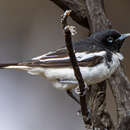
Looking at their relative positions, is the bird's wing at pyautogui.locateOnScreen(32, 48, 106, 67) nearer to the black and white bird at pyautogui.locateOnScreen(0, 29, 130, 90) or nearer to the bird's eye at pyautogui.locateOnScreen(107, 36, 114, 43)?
the black and white bird at pyautogui.locateOnScreen(0, 29, 130, 90)

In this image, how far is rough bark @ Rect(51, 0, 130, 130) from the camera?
162cm

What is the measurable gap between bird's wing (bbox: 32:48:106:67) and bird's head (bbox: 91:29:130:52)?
122 millimetres

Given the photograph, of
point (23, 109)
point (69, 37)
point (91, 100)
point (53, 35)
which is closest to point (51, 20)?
point (53, 35)

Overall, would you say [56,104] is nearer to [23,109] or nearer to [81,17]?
[23,109]

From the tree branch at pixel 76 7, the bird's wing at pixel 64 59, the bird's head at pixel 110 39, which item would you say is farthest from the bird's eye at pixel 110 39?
the tree branch at pixel 76 7

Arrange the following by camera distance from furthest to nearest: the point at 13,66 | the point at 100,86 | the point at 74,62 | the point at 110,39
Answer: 1. the point at 100,86
2. the point at 110,39
3. the point at 13,66
4. the point at 74,62

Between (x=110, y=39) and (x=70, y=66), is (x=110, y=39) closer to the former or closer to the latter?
(x=110, y=39)

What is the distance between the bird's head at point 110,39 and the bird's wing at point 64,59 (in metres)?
0.12

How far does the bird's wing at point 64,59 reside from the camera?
1447 mm

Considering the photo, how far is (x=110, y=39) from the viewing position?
1.59 m

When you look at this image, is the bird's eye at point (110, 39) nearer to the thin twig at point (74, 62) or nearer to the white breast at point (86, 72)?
the white breast at point (86, 72)

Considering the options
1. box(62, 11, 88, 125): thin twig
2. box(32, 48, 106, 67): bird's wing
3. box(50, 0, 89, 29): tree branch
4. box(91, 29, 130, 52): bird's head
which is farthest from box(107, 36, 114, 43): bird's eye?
box(62, 11, 88, 125): thin twig

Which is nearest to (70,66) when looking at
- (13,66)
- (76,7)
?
(13,66)

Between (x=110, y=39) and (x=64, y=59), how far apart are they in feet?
0.91
